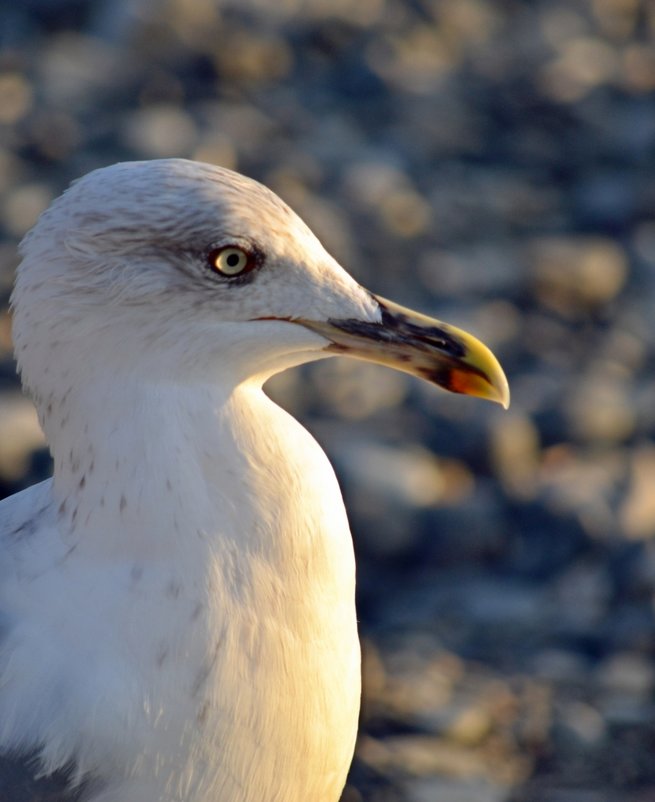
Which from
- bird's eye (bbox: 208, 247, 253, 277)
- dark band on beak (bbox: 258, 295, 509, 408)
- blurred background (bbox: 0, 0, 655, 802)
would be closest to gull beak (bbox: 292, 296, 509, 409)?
dark band on beak (bbox: 258, 295, 509, 408)

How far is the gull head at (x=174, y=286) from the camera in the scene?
1993 mm

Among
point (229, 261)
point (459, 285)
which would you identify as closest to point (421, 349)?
point (229, 261)

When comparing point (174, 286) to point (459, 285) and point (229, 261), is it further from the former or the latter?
point (459, 285)

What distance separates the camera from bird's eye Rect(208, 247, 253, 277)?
205cm

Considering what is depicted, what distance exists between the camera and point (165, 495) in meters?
2.04

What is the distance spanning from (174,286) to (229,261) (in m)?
0.09

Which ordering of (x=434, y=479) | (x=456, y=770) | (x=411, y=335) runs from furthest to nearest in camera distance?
(x=434, y=479) < (x=456, y=770) < (x=411, y=335)

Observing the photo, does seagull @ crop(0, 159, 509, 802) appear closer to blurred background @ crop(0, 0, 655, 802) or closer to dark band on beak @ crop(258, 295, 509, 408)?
dark band on beak @ crop(258, 295, 509, 408)

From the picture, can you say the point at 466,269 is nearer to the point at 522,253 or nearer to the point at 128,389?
the point at 522,253

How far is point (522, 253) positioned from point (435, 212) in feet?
1.50

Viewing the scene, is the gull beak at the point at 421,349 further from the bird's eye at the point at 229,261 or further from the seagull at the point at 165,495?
the bird's eye at the point at 229,261

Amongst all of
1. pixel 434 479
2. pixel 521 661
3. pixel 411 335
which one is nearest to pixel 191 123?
pixel 434 479

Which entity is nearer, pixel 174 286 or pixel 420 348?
pixel 174 286

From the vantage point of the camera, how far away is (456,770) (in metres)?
3.58
